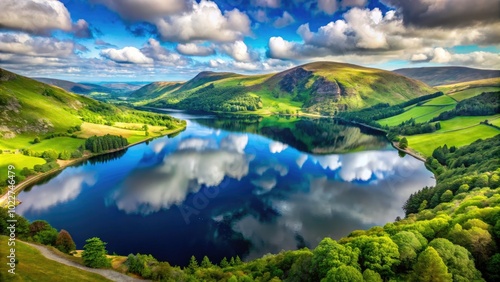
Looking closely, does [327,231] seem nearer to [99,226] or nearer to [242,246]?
[242,246]

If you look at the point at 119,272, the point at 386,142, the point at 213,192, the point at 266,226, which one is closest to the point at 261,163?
the point at 213,192

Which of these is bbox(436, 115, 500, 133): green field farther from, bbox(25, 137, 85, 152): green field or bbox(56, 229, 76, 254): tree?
bbox(25, 137, 85, 152): green field

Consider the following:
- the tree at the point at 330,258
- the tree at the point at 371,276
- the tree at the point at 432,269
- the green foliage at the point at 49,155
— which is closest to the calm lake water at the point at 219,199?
the green foliage at the point at 49,155

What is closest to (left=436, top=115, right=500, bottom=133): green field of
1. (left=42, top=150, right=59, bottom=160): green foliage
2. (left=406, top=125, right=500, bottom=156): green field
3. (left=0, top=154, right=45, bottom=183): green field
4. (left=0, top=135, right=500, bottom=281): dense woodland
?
(left=406, top=125, right=500, bottom=156): green field

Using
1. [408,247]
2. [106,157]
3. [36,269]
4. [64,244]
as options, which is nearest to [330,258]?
[408,247]

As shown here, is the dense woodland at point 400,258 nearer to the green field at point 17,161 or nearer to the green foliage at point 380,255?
the green foliage at point 380,255

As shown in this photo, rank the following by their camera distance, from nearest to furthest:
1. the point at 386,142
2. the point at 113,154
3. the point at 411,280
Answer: the point at 411,280
the point at 113,154
the point at 386,142
